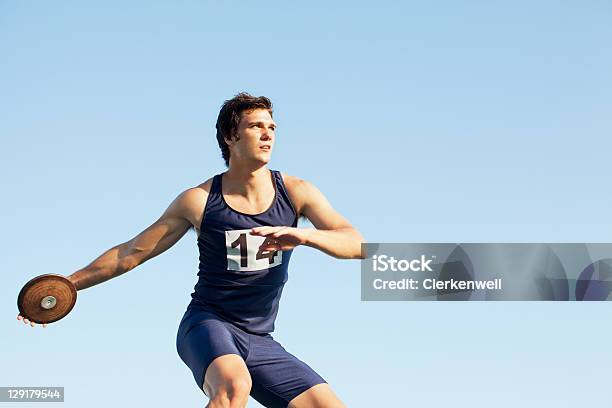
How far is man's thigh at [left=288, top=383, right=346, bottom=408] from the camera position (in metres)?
8.44

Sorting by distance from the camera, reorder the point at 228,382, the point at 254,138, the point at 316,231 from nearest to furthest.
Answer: the point at 228,382
the point at 316,231
the point at 254,138

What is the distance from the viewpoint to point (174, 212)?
893cm

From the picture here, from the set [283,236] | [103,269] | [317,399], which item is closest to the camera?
[283,236]

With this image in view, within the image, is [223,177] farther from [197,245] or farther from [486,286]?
[486,286]

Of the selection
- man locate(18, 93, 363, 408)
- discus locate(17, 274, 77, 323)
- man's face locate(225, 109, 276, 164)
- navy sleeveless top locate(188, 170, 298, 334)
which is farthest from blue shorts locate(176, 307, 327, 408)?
man's face locate(225, 109, 276, 164)

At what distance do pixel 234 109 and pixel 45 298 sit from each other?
8.48 ft

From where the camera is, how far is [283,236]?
24.9 ft

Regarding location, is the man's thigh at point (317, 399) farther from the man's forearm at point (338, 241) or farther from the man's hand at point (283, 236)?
the man's hand at point (283, 236)

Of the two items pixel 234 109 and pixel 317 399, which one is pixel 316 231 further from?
pixel 234 109

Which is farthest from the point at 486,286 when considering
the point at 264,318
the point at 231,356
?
the point at 231,356

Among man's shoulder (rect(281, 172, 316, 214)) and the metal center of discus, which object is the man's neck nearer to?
man's shoulder (rect(281, 172, 316, 214))

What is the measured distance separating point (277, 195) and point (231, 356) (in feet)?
5.65

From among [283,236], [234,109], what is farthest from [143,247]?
[283,236]

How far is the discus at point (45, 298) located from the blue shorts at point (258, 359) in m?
1.15
